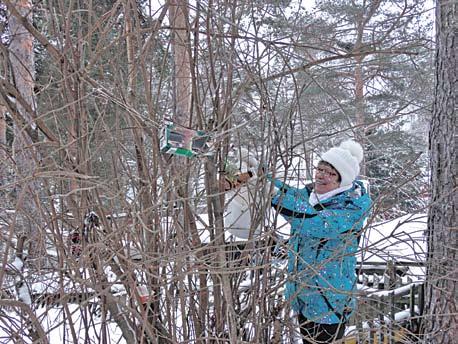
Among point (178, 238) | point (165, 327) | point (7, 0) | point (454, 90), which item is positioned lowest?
point (165, 327)

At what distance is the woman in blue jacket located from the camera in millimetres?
1939

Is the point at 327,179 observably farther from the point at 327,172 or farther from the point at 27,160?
the point at 27,160

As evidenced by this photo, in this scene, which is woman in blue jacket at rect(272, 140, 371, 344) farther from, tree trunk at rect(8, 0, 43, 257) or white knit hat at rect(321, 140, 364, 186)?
tree trunk at rect(8, 0, 43, 257)

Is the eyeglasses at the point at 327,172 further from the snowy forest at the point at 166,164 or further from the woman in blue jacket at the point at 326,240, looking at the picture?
the snowy forest at the point at 166,164

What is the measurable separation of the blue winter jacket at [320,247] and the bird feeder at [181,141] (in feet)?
1.86

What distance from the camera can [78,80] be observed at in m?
1.63

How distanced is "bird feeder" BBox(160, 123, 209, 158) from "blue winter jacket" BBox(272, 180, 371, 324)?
0.57 meters

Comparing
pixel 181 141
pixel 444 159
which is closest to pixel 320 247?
pixel 181 141

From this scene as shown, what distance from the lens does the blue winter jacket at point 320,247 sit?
1936mm

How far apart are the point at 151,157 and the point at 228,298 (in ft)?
1.87

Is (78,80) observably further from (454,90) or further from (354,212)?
(454,90)

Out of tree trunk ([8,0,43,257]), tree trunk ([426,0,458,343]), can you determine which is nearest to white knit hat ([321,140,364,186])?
tree trunk ([426,0,458,343])

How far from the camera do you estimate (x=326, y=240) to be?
6.97 feet

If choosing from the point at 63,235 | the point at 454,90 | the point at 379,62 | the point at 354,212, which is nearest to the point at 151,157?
the point at 63,235
